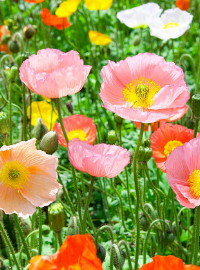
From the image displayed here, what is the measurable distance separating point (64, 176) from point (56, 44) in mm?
1563

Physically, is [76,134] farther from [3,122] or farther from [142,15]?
[142,15]

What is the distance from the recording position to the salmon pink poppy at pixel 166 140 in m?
1.43

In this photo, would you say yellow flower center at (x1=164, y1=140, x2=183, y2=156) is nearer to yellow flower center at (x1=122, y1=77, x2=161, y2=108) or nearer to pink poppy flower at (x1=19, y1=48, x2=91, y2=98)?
yellow flower center at (x1=122, y1=77, x2=161, y2=108)

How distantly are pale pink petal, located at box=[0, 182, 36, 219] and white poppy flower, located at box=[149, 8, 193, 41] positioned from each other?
0.95 metres

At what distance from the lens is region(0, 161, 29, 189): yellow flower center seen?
3.31ft

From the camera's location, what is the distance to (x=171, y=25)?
1.92m

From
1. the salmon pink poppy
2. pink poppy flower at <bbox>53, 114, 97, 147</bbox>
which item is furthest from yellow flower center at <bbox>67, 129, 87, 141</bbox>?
the salmon pink poppy

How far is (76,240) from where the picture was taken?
2.82ft

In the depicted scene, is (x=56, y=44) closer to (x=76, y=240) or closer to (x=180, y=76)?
(x=180, y=76)

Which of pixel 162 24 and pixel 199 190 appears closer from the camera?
pixel 199 190

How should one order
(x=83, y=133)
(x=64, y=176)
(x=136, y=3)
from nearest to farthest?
(x=83, y=133)
(x=64, y=176)
(x=136, y=3)

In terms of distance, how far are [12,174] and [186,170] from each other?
37cm

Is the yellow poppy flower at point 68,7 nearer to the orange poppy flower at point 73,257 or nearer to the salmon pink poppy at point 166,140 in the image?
the salmon pink poppy at point 166,140

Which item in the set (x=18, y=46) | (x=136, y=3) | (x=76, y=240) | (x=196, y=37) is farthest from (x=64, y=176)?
(x=136, y=3)
